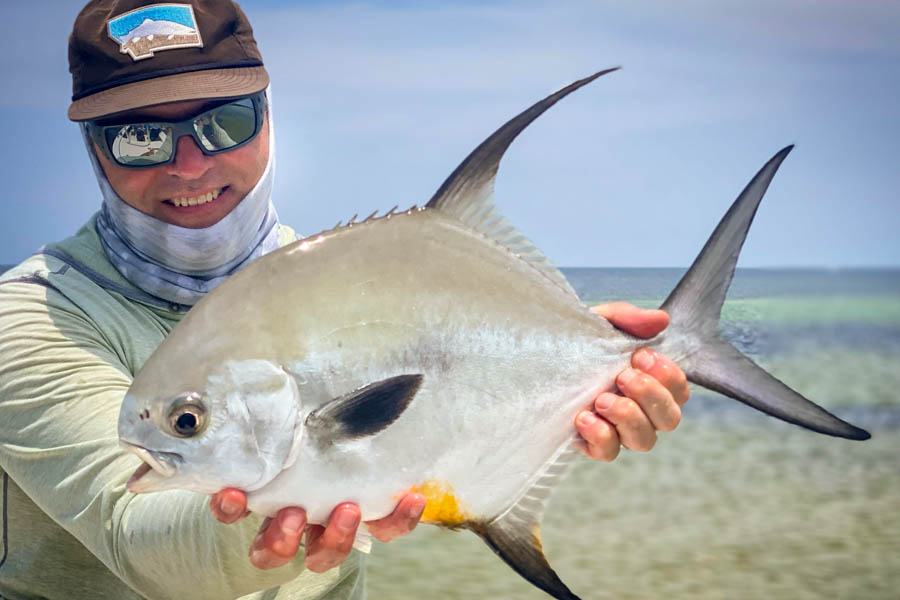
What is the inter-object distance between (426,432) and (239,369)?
11.4 inches

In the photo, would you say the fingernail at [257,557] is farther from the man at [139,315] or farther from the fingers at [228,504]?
the fingers at [228,504]

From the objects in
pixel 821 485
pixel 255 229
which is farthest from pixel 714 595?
pixel 255 229

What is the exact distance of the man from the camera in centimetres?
156

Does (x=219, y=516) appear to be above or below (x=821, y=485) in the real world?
above

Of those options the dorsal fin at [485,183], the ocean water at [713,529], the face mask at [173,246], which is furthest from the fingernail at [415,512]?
the ocean water at [713,529]

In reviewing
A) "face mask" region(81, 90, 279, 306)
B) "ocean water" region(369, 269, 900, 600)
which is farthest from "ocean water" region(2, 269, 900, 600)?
"face mask" region(81, 90, 279, 306)

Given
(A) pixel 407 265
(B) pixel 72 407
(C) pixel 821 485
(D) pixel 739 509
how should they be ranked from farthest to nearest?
(C) pixel 821 485
(D) pixel 739 509
(B) pixel 72 407
(A) pixel 407 265

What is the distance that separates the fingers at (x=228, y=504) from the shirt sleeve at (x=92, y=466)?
0.16 metres

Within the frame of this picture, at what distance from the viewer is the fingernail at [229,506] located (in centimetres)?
124

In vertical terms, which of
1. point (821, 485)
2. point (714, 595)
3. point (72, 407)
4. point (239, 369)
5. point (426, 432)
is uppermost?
point (239, 369)

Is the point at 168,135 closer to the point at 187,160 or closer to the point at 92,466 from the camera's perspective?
the point at 187,160

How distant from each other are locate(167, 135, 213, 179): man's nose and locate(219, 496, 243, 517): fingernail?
1.02 metres

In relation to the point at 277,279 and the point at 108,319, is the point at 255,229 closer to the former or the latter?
the point at 108,319

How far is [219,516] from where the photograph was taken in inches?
49.9
